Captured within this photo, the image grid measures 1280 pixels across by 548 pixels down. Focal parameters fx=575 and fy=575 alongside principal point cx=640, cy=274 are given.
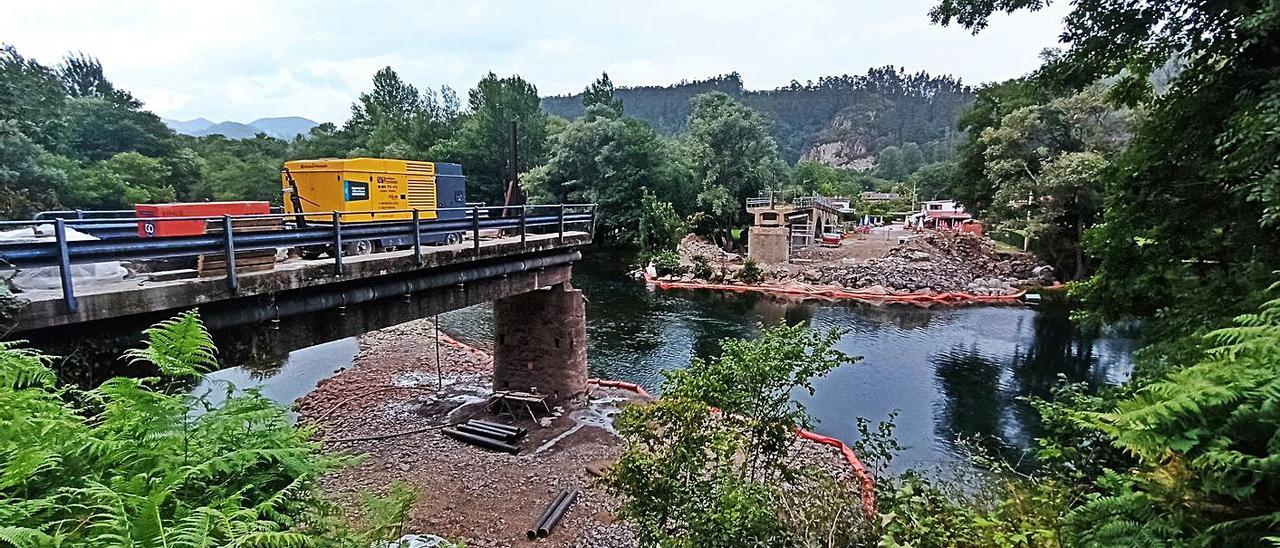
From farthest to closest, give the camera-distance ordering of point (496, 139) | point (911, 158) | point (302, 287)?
1. point (911, 158)
2. point (496, 139)
3. point (302, 287)

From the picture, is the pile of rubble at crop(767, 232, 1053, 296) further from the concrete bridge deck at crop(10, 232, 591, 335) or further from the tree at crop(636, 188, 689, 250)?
the concrete bridge deck at crop(10, 232, 591, 335)

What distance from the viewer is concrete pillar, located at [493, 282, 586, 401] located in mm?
13273

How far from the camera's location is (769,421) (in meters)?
6.68

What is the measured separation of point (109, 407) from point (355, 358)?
17078 millimetres

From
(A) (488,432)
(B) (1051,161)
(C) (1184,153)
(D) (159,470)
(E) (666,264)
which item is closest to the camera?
(D) (159,470)

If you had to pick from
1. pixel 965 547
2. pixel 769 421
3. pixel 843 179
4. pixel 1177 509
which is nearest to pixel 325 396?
pixel 769 421

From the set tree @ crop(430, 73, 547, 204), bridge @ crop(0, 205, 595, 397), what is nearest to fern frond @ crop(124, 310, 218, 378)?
bridge @ crop(0, 205, 595, 397)

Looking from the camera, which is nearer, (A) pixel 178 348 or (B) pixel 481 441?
(A) pixel 178 348

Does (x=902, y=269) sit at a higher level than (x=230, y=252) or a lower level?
lower

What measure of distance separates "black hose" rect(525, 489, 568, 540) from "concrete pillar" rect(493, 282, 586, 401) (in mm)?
3898

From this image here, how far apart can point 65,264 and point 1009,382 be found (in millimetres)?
20992

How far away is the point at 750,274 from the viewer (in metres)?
34.5

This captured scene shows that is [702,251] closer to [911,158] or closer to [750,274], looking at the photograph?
[750,274]

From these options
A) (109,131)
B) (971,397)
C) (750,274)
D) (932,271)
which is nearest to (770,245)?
(750,274)
